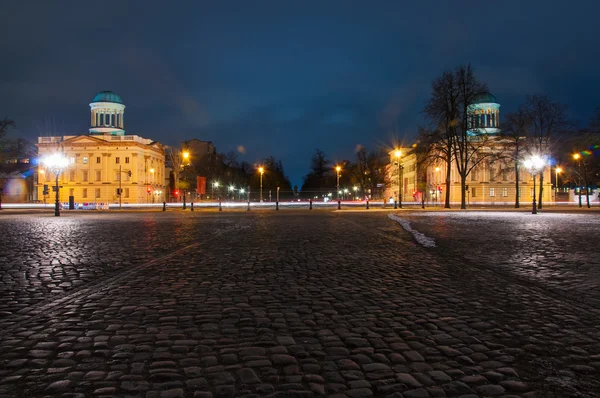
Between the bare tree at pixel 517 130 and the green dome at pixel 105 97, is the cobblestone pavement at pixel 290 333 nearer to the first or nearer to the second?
the bare tree at pixel 517 130

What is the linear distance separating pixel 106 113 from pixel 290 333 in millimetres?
107731

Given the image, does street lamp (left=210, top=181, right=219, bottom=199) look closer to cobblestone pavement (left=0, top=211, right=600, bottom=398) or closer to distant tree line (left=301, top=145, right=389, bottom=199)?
distant tree line (left=301, top=145, right=389, bottom=199)

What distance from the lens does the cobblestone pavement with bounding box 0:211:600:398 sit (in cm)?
347

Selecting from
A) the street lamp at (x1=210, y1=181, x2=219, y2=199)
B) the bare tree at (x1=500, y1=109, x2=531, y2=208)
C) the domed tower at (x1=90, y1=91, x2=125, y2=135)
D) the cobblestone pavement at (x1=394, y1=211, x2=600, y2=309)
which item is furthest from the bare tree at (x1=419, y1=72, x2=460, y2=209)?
the domed tower at (x1=90, y1=91, x2=125, y2=135)

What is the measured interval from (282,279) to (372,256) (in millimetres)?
3493

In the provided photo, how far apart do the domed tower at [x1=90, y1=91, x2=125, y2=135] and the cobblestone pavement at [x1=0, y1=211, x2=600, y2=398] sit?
A: 10058cm

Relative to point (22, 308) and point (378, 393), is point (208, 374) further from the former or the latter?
point (22, 308)

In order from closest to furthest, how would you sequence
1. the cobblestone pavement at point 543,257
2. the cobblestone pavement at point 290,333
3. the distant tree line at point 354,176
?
the cobblestone pavement at point 290,333 < the cobblestone pavement at point 543,257 < the distant tree line at point 354,176

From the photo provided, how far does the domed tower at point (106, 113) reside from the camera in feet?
331

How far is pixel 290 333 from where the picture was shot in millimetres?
4723

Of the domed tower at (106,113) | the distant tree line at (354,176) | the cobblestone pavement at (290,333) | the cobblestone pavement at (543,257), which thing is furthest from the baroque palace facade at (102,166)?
the cobblestone pavement at (290,333)

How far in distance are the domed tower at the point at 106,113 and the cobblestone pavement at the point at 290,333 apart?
101 metres

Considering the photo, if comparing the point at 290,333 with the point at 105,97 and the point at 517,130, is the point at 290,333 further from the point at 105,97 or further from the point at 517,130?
the point at 105,97

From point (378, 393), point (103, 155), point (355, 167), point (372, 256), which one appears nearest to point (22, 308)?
point (378, 393)
